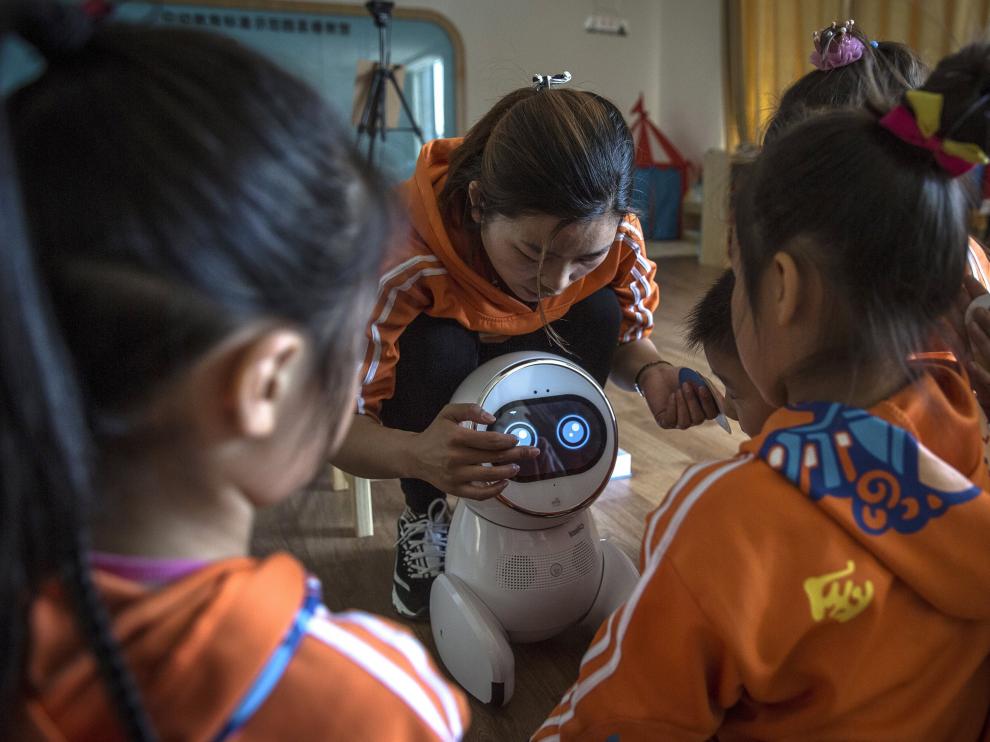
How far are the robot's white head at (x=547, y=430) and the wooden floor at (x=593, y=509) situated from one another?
186mm

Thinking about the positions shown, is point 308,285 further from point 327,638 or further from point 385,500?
point 385,500

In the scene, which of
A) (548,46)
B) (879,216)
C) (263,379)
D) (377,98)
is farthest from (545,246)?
(548,46)

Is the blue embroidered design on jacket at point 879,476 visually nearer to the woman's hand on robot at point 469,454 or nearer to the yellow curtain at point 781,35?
the woman's hand on robot at point 469,454

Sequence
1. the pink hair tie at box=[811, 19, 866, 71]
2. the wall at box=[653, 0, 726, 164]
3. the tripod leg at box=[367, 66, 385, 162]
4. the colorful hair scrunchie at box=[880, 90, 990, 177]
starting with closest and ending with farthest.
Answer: the colorful hair scrunchie at box=[880, 90, 990, 177], the pink hair tie at box=[811, 19, 866, 71], the tripod leg at box=[367, 66, 385, 162], the wall at box=[653, 0, 726, 164]

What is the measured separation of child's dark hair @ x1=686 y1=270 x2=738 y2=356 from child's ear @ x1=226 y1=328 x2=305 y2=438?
1.70 ft

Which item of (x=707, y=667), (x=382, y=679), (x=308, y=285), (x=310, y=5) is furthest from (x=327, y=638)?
(x=310, y=5)

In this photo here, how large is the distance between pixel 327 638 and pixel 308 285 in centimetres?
17

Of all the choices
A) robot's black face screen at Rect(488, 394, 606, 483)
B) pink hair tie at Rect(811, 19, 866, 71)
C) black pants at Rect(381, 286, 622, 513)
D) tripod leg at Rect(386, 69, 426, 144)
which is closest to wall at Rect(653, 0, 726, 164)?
tripod leg at Rect(386, 69, 426, 144)

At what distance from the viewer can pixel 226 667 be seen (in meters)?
0.37

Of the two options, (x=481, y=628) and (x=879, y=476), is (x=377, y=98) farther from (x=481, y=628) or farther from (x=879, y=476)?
(x=879, y=476)

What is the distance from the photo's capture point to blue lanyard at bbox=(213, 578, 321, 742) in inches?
14.7

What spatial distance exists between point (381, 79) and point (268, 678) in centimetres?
332

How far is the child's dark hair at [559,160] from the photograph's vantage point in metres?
0.89

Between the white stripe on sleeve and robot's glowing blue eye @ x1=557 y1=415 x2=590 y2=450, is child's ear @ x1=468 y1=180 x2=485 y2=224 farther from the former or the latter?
the white stripe on sleeve
